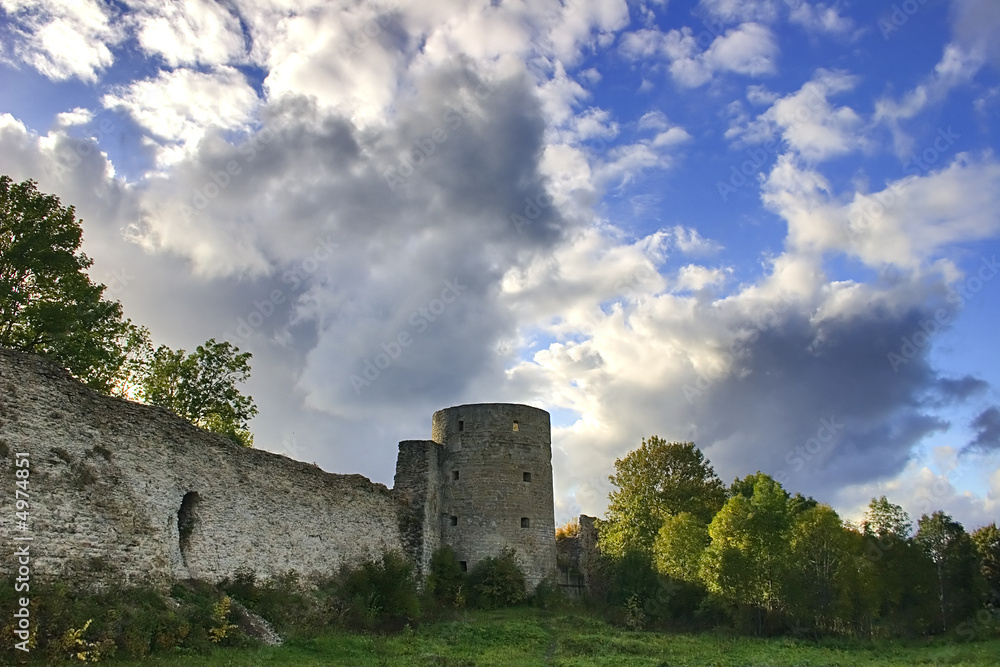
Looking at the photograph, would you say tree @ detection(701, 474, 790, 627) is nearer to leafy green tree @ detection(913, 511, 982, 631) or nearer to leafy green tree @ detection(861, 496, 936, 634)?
leafy green tree @ detection(861, 496, 936, 634)

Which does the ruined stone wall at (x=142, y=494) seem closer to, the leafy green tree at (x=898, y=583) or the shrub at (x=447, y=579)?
the shrub at (x=447, y=579)

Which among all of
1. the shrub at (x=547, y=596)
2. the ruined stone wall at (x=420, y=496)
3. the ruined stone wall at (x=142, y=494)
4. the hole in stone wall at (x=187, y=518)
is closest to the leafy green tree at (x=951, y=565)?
the shrub at (x=547, y=596)

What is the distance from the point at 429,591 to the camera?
25.2 m

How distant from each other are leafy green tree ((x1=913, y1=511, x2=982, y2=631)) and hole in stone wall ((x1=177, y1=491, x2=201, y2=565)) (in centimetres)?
2957

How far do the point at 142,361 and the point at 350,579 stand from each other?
15487mm

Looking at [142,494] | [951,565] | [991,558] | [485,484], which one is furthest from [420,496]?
[991,558]

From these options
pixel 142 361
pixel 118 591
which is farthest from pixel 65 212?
pixel 118 591

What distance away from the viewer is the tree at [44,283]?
908 inches

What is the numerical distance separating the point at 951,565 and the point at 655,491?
14.7 meters

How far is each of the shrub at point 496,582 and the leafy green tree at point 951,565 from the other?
716 inches

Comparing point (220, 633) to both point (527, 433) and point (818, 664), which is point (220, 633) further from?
point (527, 433)

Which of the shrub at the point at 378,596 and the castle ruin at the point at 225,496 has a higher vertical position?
the castle ruin at the point at 225,496

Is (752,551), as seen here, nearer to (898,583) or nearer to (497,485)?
(898,583)

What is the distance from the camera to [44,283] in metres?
23.8
